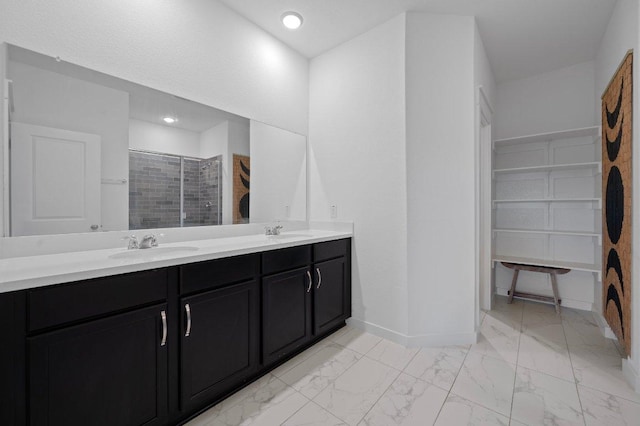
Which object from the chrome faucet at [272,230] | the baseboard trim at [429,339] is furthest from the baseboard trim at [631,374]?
the chrome faucet at [272,230]

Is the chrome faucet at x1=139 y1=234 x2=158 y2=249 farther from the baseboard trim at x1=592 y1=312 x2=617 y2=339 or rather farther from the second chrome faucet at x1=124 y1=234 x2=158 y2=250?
the baseboard trim at x1=592 y1=312 x2=617 y2=339

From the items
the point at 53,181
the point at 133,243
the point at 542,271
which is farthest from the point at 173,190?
the point at 542,271

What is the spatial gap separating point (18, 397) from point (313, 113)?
2708mm

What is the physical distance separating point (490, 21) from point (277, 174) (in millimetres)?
2243

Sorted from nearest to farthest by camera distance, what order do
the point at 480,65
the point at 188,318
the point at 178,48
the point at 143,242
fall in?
1. the point at 188,318
2. the point at 143,242
3. the point at 178,48
4. the point at 480,65

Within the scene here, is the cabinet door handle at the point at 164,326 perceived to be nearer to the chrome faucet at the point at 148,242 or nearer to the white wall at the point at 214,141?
the chrome faucet at the point at 148,242

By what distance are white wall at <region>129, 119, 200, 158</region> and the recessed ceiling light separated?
119cm

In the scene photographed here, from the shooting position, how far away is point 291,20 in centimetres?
224

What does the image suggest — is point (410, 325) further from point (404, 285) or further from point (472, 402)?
point (472, 402)

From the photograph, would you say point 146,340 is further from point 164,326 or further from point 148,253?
point 148,253

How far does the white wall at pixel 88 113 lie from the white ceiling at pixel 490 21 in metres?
1.20

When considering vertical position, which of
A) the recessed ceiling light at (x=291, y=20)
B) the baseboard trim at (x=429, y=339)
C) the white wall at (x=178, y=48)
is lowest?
the baseboard trim at (x=429, y=339)

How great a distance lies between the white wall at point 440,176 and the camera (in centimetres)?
221

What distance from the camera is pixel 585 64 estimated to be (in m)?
2.97
